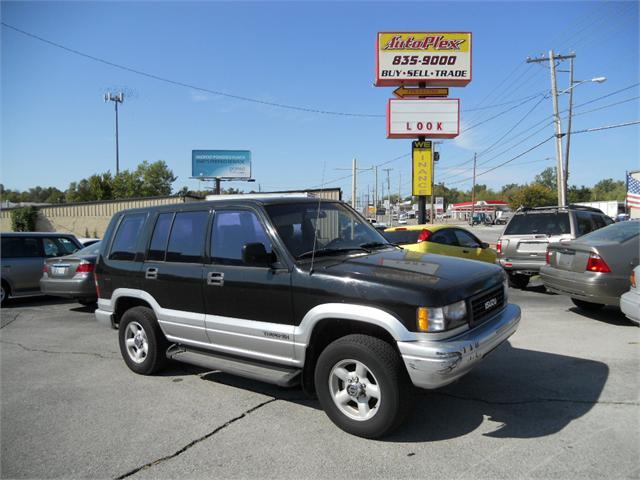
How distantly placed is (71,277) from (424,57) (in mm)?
15570

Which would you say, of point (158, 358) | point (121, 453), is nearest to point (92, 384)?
point (158, 358)

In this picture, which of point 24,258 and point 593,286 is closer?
point 593,286

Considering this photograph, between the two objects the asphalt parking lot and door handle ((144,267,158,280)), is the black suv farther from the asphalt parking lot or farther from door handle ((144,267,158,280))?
the asphalt parking lot

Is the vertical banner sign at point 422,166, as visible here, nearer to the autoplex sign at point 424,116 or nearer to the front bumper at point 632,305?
the autoplex sign at point 424,116

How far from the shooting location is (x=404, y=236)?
31.0 feet

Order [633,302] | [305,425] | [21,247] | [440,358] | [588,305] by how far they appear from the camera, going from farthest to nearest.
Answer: [21,247]
[588,305]
[633,302]
[305,425]
[440,358]

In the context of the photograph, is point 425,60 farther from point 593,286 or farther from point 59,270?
point 59,270

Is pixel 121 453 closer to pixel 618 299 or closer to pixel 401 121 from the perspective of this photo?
pixel 618 299

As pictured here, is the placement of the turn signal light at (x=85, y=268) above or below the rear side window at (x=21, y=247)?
below

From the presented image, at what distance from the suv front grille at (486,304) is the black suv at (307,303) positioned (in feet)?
0.06

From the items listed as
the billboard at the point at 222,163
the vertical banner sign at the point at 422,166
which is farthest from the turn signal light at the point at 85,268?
Answer: the billboard at the point at 222,163

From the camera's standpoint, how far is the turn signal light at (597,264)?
6.78 m

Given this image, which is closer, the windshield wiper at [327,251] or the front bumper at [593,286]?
the windshield wiper at [327,251]

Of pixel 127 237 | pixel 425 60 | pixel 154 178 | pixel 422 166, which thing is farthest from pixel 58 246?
pixel 154 178
